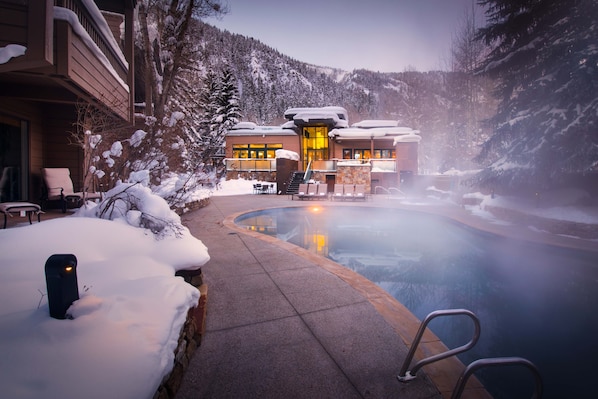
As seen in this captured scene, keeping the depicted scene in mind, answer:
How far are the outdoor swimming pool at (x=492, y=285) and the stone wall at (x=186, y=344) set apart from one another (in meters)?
3.11

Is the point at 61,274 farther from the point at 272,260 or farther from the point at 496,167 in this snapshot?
the point at 496,167

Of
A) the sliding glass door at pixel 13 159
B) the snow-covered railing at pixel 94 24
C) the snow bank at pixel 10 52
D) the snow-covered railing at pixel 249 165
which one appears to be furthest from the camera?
the snow-covered railing at pixel 249 165

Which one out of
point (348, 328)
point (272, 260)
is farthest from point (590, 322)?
point (272, 260)

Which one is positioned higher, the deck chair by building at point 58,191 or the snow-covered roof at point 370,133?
the snow-covered roof at point 370,133

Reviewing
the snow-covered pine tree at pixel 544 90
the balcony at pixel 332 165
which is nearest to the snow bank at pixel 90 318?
the snow-covered pine tree at pixel 544 90

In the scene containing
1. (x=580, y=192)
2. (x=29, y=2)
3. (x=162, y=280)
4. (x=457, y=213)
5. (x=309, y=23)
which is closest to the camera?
(x=162, y=280)

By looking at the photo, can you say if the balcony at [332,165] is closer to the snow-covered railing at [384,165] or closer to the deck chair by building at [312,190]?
the snow-covered railing at [384,165]

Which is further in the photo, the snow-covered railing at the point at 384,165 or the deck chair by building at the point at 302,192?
the snow-covered railing at the point at 384,165

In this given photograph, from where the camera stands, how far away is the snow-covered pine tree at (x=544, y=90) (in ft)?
29.2

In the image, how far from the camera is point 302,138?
2862cm

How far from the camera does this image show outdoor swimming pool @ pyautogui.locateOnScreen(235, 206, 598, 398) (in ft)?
12.4

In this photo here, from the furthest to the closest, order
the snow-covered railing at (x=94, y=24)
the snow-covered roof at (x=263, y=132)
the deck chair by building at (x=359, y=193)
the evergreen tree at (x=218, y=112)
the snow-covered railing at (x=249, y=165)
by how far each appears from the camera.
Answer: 1. the evergreen tree at (x=218, y=112)
2. the snow-covered roof at (x=263, y=132)
3. the snow-covered railing at (x=249, y=165)
4. the deck chair by building at (x=359, y=193)
5. the snow-covered railing at (x=94, y=24)

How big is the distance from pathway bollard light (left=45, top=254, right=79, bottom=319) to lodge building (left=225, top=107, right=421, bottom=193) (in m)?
19.1

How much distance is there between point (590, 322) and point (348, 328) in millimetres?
4332
